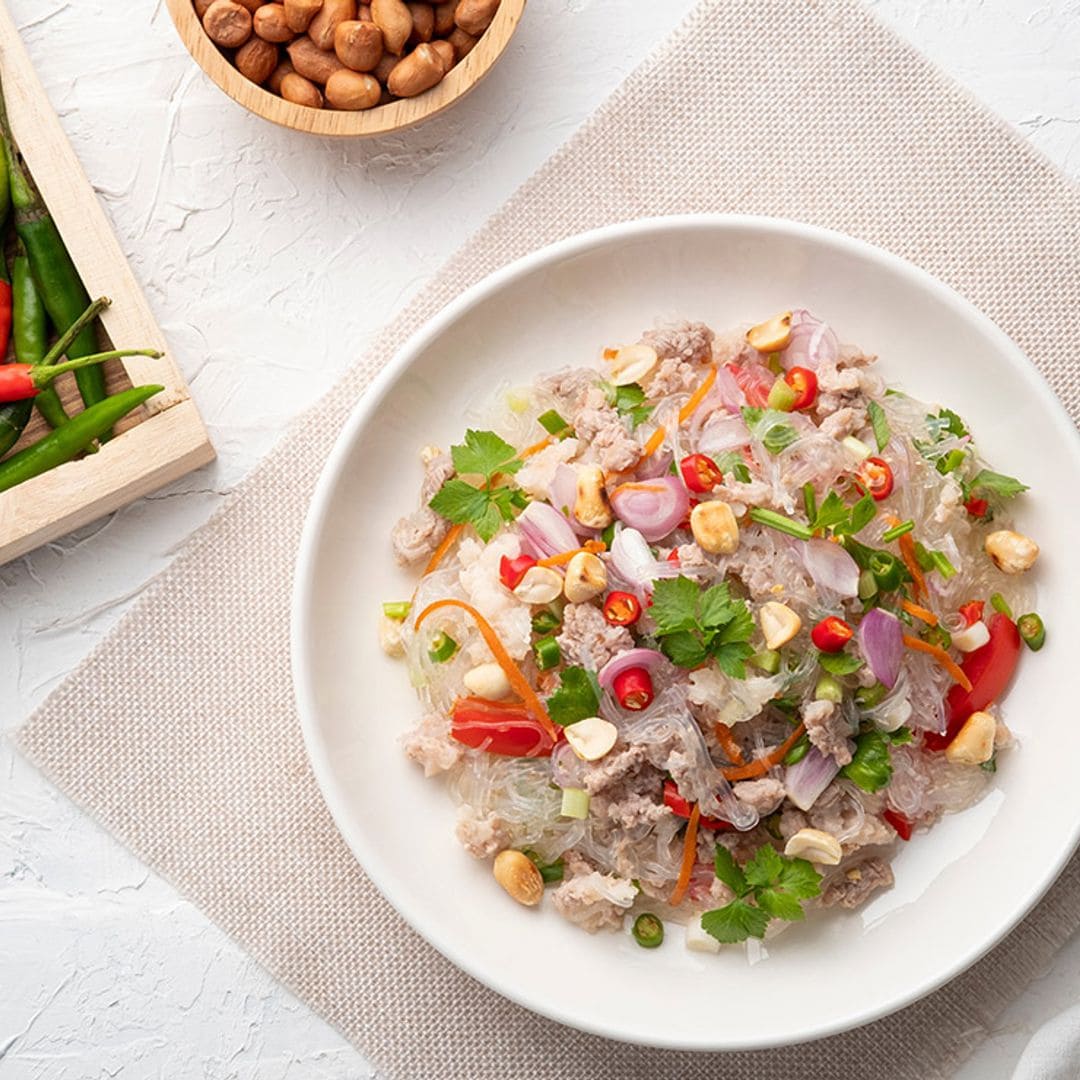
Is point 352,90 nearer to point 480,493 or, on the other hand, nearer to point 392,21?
point 392,21

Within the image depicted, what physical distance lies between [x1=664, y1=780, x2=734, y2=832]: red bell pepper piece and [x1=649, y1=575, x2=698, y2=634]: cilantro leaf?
0.43 meters

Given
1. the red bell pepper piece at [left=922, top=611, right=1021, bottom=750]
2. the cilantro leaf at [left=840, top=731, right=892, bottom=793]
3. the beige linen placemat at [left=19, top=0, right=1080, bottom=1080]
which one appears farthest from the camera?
the beige linen placemat at [left=19, top=0, right=1080, bottom=1080]

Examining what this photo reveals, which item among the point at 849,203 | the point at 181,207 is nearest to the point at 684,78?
the point at 849,203

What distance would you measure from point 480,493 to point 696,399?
619 millimetres

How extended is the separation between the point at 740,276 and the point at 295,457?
4.59ft

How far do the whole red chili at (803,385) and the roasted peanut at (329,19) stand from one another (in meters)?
1.59

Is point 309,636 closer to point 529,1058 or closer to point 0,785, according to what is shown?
point 0,785

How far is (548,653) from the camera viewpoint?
9.43ft

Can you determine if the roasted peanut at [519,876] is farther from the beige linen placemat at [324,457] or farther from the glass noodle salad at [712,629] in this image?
the beige linen placemat at [324,457]

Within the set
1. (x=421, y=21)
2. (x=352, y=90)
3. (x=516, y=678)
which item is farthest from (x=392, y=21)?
→ (x=516, y=678)

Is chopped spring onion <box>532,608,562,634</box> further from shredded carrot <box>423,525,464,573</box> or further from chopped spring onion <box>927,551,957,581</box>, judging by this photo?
chopped spring onion <box>927,551,957,581</box>

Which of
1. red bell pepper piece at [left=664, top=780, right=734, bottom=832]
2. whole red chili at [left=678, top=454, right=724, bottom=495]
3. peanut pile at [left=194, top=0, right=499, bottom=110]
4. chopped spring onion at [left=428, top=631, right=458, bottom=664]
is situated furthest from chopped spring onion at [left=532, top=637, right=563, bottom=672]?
peanut pile at [left=194, top=0, right=499, bottom=110]

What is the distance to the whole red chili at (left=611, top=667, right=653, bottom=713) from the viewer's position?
9.05ft

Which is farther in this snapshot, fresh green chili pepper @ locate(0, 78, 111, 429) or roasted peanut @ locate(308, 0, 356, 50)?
fresh green chili pepper @ locate(0, 78, 111, 429)
